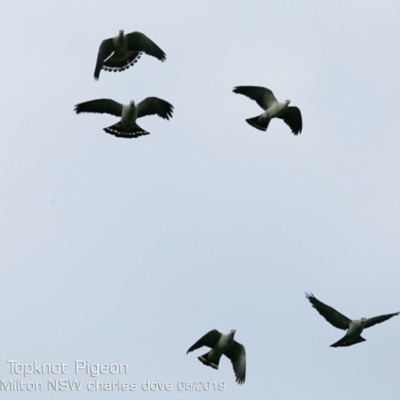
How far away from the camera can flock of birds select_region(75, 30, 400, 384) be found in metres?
23.2

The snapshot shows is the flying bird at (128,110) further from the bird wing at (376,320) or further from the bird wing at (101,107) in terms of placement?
the bird wing at (376,320)

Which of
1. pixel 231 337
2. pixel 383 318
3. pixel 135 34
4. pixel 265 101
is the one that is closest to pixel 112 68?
pixel 135 34

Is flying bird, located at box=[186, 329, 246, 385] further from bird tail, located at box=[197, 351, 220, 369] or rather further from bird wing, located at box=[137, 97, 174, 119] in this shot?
bird wing, located at box=[137, 97, 174, 119]

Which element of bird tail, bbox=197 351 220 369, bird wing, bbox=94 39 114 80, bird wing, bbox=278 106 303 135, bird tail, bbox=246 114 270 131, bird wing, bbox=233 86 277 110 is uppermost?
bird wing, bbox=94 39 114 80

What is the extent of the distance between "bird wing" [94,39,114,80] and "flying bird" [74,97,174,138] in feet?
2.49

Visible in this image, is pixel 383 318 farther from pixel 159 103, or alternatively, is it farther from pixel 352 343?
pixel 159 103

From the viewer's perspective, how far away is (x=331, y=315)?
2423cm

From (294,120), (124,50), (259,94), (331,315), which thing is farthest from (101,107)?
(331,315)

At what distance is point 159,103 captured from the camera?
78.8 ft

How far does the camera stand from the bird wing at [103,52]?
23.9m

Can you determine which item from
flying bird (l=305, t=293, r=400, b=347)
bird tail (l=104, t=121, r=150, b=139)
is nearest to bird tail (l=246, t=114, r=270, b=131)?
bird tail (l=104, t=121, r=150, b=139)

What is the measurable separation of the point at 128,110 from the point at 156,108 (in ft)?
2.59

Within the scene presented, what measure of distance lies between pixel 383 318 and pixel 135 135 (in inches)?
275

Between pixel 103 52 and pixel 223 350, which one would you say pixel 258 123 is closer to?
pixel 103 52
